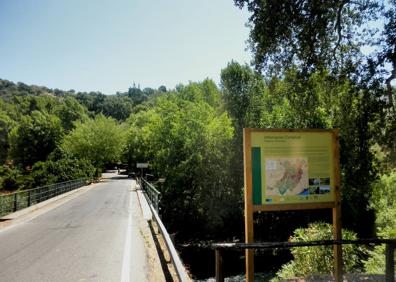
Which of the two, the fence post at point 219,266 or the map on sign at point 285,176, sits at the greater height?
the map on sign at point 285,176

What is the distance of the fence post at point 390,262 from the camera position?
5.25m

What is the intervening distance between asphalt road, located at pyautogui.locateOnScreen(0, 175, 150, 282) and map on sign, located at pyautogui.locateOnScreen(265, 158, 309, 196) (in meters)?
3.24

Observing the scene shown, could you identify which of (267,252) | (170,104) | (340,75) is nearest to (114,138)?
(170,104)

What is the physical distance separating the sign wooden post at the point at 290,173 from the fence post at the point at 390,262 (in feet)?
4.16

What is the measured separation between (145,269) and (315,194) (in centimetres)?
406

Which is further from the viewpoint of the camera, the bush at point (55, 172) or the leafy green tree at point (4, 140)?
the leafy green tree at point (4, 140)

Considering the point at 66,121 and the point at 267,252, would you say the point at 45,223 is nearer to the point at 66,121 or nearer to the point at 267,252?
the point at 267,252

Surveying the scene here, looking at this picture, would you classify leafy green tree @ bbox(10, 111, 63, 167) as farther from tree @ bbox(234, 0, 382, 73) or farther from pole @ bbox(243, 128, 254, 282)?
pole @ bbox(243, 128, 254, 282)

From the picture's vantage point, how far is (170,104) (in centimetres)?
4969

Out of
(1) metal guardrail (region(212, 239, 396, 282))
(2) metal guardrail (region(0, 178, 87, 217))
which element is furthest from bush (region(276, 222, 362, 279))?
(2) metal guardrail (region(0, 178, 87, 217))

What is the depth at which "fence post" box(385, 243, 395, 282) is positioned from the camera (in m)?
5.25

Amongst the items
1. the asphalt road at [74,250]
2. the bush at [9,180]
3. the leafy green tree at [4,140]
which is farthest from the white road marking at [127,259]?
the leafy green tree at [4,140]

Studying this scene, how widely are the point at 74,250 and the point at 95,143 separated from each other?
188ft

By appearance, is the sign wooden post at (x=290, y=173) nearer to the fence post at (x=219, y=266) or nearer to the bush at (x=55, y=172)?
the fence post at (x=219, y=266)
